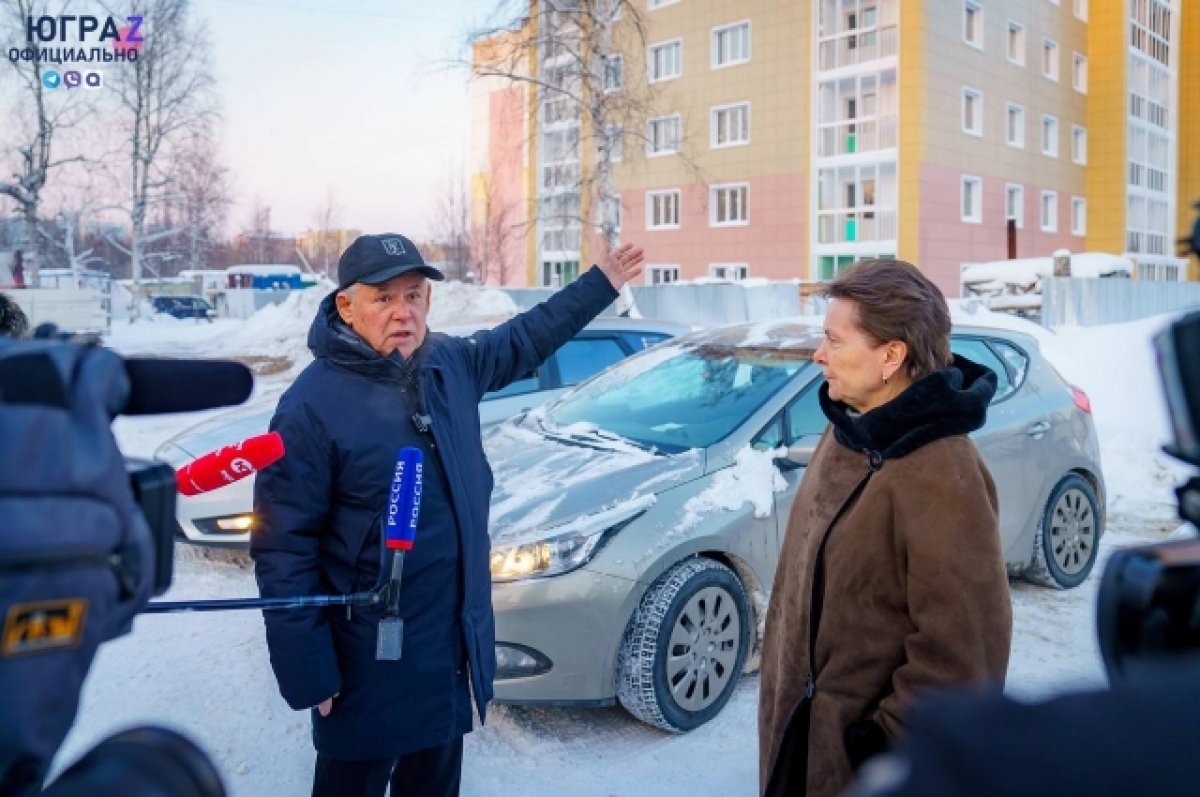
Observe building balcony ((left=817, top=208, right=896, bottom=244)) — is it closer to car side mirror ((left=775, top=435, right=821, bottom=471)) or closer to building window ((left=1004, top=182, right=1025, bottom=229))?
building window ((left=1004, top=182, right=1025, bottom=229))

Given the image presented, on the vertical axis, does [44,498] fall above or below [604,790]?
above

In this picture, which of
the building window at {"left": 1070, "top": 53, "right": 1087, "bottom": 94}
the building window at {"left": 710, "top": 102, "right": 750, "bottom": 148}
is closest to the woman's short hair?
the building window at {"left": 710, "top": 102, "right": 750, "bottom": 148}

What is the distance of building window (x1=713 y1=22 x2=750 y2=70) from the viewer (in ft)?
116

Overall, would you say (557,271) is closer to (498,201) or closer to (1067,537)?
(498,201)

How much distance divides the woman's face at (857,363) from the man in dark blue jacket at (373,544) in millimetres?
1037

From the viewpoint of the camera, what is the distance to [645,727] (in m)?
4.22

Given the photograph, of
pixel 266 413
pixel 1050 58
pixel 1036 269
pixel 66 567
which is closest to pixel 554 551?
pixel 66 567

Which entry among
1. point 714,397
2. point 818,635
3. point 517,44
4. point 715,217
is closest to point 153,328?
point 715,217

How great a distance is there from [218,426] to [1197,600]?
6.74 meters

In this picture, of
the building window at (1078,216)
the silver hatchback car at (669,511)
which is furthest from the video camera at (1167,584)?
the building window at (1078,216)

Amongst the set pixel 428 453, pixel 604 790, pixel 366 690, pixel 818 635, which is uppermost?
pixel 428 453

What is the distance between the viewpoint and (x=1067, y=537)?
6.00 meters

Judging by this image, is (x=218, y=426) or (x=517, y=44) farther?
(x=517, y=44)

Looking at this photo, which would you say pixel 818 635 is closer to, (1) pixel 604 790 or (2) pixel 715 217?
(1) pixel 604 790
